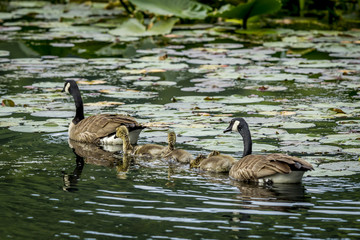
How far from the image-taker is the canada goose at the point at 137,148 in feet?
25.0

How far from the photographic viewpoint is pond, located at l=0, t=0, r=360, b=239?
5461 millimetres

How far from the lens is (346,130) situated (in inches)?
325

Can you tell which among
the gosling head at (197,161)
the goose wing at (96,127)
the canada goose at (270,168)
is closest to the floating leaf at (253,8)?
the goose wing at (96,127)

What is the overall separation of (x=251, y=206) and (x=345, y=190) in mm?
896

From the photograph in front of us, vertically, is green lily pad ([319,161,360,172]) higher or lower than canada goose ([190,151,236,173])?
higher

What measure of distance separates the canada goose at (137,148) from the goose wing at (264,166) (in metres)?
1.02

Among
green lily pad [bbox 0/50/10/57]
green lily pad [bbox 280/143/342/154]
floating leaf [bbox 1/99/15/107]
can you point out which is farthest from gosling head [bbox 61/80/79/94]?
green lily pad [bbox 0/50/10/57]

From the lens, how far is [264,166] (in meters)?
6.47

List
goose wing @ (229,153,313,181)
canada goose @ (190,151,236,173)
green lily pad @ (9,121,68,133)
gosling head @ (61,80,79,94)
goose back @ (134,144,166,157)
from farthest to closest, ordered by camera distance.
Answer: gosling head @ (61,80,79,94)
green lily pad @ (9,121,68,133)
goose back @ (134,144,166,157)
canada goose @ (190,151,236,173)
goose wing @ (229,153,313,181)

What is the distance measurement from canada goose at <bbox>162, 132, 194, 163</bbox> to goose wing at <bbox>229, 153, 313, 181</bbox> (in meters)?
0.62

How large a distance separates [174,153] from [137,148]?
1.91 feet

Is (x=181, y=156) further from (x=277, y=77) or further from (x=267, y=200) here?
(x=277, y=77)

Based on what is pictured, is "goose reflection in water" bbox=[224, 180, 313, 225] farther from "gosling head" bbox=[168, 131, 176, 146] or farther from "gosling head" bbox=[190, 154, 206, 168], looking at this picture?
"gosling head" bbox=[168, 131, 176, 146]

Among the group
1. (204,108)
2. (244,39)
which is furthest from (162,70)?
(244,39)
